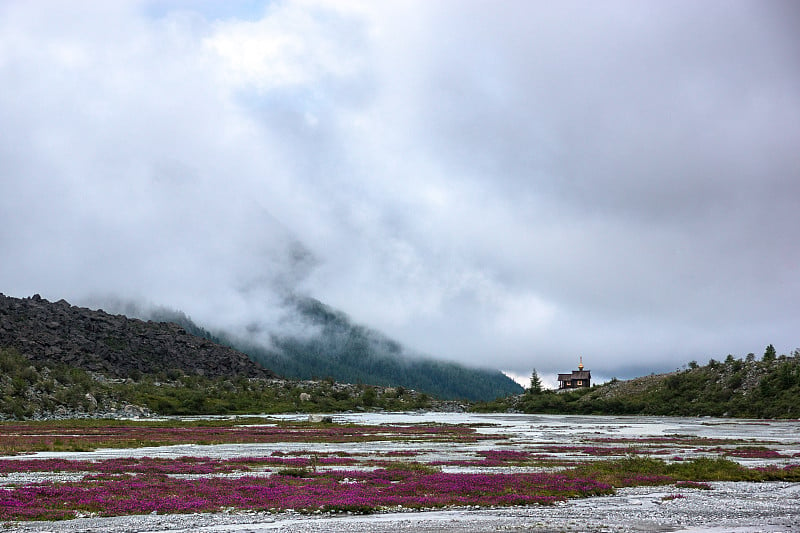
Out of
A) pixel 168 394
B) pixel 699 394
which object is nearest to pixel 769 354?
pixel 699 394

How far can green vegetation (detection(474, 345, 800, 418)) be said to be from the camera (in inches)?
4968

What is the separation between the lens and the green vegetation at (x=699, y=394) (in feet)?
414

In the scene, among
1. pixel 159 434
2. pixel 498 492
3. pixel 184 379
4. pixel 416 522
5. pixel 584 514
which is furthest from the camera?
pixel 184 379

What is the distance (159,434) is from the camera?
72.9 m

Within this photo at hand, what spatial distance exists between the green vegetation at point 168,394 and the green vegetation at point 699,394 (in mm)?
38305

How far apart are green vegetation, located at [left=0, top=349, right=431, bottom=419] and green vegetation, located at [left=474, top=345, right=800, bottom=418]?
38.3 meters

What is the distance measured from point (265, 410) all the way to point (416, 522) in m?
129

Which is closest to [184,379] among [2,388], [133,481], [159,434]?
[2,388]

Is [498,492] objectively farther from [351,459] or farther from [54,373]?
[54,373]

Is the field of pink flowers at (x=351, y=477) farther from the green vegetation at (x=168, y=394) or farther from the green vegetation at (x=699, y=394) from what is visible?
the green vegetation at (x=699, y=394)

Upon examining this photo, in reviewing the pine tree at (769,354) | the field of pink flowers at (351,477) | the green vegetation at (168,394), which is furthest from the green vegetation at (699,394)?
the field of pink flowers at (351,477)

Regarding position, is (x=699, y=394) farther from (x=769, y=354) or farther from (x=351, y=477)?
(x=351, y=477)

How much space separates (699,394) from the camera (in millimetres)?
142375

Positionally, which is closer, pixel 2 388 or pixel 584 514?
pixel 584 514
